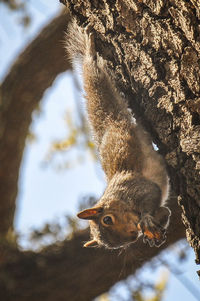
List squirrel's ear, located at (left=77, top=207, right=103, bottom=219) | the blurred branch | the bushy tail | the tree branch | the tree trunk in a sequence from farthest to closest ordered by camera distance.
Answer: the blurred branch < the tree branch < the bushy tail < squirrel's ear, located at (left=77, top=207, right=103, bottom=219) < the tree trunk

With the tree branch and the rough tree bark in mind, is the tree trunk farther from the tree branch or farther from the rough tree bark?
the tree branch

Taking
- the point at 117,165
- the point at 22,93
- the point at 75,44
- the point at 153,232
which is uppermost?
the point at 22,93

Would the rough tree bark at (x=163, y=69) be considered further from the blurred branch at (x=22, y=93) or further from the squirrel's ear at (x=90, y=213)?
the blurred branch at (x=22, y=93)

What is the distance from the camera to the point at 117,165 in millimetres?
2504

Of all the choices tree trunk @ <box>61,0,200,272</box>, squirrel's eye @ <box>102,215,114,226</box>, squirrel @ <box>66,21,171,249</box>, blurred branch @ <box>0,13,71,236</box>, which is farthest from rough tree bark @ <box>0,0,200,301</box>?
blurred branch @ <box>0,13,71,236</box>

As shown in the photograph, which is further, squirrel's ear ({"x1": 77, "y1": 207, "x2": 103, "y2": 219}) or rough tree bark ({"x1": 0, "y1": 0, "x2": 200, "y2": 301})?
squirrel's ear ({"x1": 77, "y1": 207, "x2": 103, "y2": 219})

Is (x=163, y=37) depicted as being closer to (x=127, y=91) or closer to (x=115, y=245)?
(x=127, y=91)

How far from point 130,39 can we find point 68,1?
355 millimetres

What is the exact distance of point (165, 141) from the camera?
1.43m

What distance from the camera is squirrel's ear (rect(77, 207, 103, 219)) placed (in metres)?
2.18

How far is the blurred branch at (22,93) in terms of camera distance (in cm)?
347

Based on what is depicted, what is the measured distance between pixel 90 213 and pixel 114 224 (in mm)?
150

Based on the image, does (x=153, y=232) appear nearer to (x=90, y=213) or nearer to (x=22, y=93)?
(x=90, y=213)

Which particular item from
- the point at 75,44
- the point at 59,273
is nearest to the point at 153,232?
the point at 75,44
